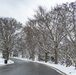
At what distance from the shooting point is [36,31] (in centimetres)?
4953

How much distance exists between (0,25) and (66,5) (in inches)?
1259

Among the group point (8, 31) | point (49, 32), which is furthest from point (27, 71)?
point (8, 31)

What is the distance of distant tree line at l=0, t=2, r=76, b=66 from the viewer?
3053 cm

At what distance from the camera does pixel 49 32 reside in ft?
137

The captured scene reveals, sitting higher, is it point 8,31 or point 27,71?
point 8,31

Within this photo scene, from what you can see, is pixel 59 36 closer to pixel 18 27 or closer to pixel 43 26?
pixel 43 26

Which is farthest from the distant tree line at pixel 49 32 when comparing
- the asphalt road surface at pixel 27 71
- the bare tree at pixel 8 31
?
the asphalt road surface at pixel 27 71

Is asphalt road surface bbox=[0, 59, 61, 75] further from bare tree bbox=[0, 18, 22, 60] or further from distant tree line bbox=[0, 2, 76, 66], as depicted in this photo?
bare tree bbox=[0, 18, 22, 60]

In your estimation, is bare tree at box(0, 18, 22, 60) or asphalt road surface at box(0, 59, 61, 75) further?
bare tree at box(0, 18, 22, 60)

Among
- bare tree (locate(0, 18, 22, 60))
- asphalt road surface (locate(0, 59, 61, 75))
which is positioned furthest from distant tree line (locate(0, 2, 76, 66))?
asphalt road surface (locate(0, 59, 61, 75))

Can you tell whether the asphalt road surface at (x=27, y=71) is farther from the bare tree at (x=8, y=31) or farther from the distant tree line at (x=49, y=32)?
the bare tree at (x=8, y=31)

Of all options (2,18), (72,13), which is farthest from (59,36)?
(2,18)

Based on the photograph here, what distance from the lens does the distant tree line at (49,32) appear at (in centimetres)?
3053

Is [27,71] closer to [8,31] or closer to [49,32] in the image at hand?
[49,32]
